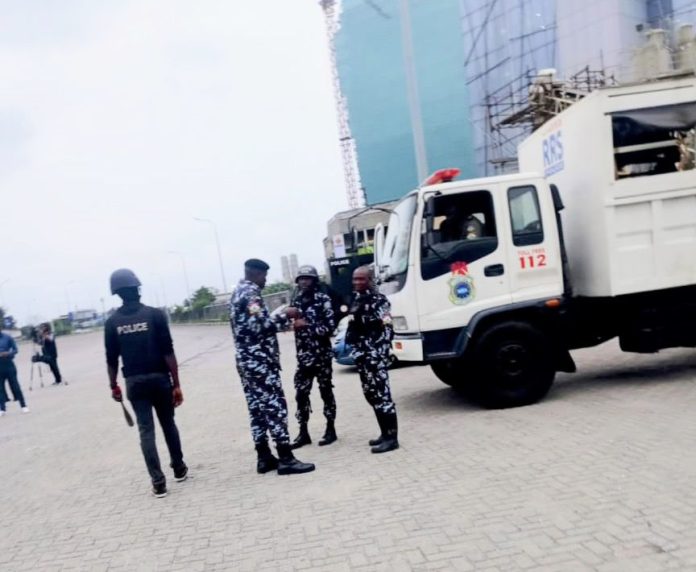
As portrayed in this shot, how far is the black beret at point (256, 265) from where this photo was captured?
5078mm

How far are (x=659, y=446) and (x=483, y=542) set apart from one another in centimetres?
208

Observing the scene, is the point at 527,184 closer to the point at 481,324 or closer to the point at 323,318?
the point at 481,324

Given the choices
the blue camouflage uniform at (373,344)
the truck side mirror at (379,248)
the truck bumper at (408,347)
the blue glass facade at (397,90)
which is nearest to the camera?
the blue camouflage uniform at (373,344)

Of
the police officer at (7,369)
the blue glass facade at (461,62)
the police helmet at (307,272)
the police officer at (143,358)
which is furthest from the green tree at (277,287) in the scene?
the police officer at (143,358)

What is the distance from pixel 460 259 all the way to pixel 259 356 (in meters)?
2.39

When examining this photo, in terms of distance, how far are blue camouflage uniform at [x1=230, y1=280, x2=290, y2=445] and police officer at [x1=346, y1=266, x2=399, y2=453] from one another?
2.35 ft

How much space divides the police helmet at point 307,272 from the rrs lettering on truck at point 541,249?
1.04 meters

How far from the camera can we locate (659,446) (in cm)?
458

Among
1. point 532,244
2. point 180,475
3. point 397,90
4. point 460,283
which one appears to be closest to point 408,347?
point 460,283

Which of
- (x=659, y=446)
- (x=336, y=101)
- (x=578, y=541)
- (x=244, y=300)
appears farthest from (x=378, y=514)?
(x=336, y=101)

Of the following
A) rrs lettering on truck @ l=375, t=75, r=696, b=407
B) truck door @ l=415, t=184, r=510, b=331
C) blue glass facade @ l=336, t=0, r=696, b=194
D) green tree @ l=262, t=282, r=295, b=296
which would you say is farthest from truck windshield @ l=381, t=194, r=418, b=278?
green tree @ l=262, t=282, r=295, b=296

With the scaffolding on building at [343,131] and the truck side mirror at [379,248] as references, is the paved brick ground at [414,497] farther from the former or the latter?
the scaffolding on building at [343,131]

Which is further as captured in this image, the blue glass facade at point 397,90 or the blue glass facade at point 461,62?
the blue glass facade at point 397,90

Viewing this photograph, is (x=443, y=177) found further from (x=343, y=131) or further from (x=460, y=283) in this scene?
(x=343, y=131)
